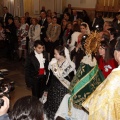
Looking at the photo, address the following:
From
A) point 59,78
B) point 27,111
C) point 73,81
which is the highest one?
point 27,111

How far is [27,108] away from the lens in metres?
1.52

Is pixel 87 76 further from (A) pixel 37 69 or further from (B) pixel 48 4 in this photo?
(B) pixel 48 4

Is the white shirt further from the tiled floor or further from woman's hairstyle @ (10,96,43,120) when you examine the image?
woman's hairstyle @ (10,96,43,120)

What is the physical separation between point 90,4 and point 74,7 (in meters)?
0.83

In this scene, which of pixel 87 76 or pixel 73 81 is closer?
pixel 87 76

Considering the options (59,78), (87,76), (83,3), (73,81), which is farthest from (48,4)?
(87,76)

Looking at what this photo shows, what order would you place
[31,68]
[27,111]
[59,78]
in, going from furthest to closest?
[31,68], [59,78], [27,111]

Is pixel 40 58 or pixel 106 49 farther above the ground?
pixel 106 49

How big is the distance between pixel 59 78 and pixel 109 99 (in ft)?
5.03

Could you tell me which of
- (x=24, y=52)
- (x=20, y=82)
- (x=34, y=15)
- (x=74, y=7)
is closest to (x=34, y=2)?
(x=34, y=15)

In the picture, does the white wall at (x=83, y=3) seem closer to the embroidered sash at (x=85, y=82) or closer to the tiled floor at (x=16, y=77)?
the tiled floor at (x=16, y=77)

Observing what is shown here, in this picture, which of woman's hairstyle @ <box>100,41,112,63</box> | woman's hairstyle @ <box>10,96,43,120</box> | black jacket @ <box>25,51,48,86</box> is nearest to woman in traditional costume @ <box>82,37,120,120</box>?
woman's hairstyle @ <box>10,96,43,120</box>

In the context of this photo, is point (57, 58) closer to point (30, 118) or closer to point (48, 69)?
point (48, 69)

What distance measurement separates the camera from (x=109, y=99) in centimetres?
207
